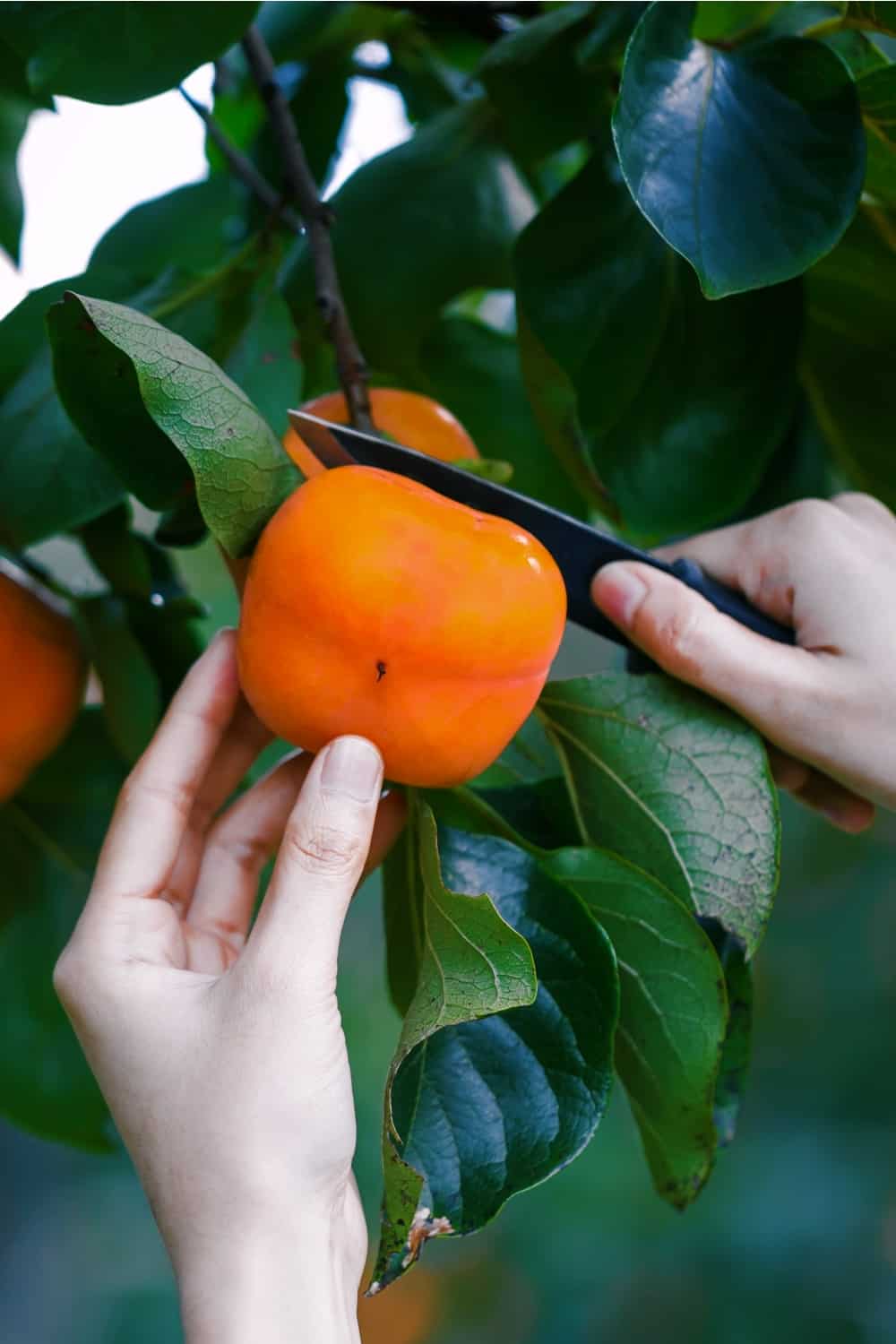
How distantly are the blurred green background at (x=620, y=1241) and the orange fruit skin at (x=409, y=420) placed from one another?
0.86 meters

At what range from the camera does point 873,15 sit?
0.44 metres

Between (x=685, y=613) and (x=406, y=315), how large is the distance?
237mm

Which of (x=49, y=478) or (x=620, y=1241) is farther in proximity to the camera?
(x=620, y=1241)

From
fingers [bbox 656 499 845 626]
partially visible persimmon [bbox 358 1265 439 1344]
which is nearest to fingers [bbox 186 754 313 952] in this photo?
fingers [bbox 656 499 845 626]

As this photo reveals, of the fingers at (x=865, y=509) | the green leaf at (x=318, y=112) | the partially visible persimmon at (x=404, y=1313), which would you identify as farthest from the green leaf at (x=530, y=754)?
the partially visible persimmon at (x=404, y=1313)

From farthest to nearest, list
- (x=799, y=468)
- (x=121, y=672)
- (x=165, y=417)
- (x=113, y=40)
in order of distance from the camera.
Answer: (x=799, y=468), (x=121, y=672), (x=113, y=40), (x=165, y=417)

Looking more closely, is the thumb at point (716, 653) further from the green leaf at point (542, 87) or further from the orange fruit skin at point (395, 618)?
the green leaf at point (542, 87)

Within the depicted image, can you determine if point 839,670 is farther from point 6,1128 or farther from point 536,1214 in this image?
point 6,1128

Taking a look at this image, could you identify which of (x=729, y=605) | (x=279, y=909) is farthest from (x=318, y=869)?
(x=729, y=605)

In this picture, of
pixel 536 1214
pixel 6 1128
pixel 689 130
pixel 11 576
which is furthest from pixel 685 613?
pixel 6 1128

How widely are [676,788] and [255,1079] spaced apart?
0.62 feet

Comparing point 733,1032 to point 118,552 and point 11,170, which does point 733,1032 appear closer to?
point 118,552

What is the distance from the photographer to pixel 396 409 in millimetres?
517

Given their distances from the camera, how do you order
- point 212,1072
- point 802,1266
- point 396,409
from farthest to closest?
point 802,1266 → point 396,409 → point 212,1072
